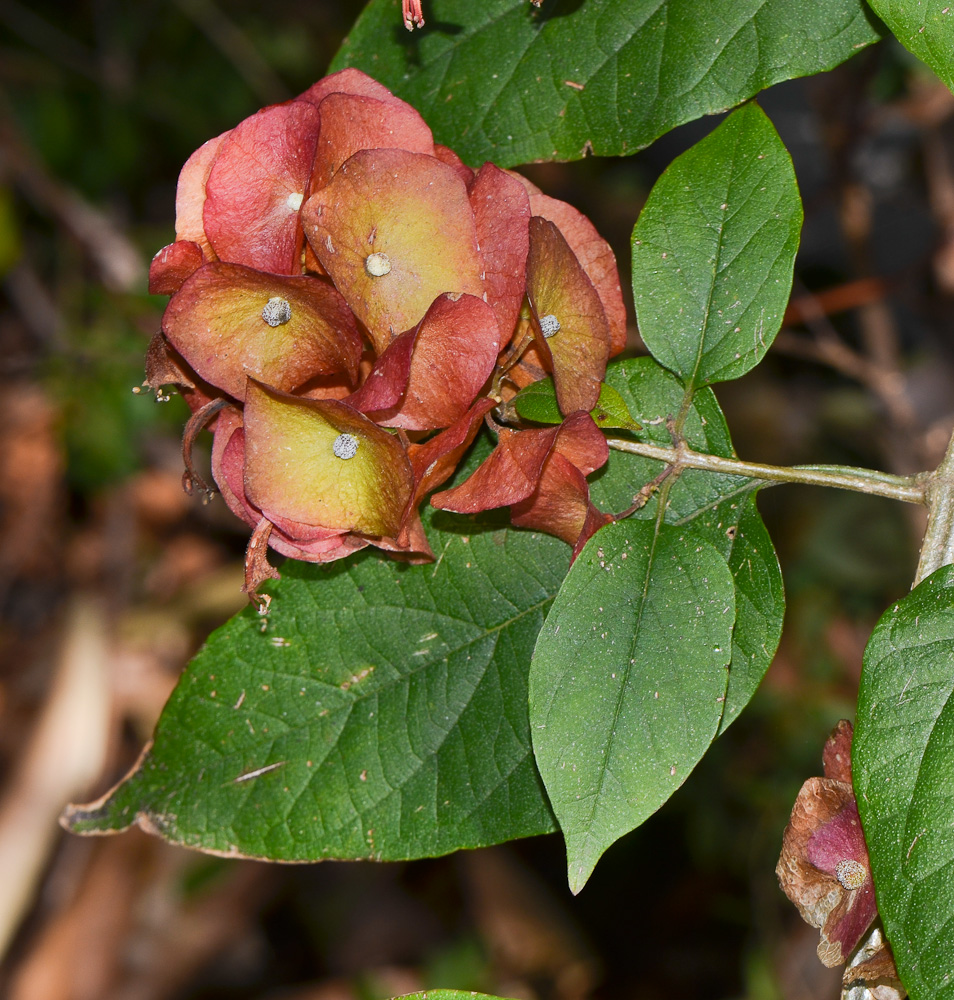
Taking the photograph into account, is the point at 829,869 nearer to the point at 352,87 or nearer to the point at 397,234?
the point at 397,234

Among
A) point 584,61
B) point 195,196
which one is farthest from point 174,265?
point 584,61

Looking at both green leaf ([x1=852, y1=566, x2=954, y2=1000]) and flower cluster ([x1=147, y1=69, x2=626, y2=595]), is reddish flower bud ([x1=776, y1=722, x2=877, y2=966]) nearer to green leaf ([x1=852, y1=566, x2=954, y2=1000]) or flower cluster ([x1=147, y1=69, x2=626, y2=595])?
green leaf ([x1=852, y1=566, x2=954, y2=1000])

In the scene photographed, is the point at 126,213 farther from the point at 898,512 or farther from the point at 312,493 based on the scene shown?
the point at 312,493

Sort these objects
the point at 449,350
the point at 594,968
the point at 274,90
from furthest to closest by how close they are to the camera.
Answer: the point at 274,90 → the point at 594,968 → the point at 449,350

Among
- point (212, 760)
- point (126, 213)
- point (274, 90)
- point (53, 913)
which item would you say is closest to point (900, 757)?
point (212, 760)

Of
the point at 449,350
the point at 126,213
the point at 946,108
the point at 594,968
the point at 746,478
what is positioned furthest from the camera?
the point at 126,213

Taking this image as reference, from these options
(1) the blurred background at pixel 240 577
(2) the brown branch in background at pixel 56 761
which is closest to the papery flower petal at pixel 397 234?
(1) the blurred background at pixel 240 577

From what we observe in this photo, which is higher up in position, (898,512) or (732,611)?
(732,611)

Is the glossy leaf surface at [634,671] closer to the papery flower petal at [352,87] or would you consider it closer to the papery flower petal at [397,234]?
the papery flower petal at [397,234]
